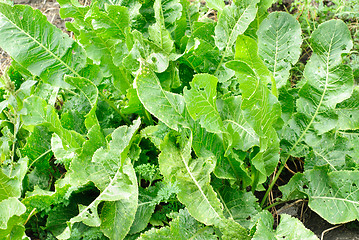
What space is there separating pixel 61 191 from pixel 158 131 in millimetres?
544

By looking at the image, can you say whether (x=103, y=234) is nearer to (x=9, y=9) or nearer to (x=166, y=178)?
(x=166, y=178)

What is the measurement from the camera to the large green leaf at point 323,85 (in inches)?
65.6

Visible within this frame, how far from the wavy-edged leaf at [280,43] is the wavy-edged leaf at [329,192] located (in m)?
0.50

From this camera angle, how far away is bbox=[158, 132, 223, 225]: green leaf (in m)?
1.40

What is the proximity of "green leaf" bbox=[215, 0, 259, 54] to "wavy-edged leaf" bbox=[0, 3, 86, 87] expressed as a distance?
2.74 ft

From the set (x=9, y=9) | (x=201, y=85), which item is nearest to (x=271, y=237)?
(x=201, y=85)

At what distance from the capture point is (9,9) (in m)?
1.84

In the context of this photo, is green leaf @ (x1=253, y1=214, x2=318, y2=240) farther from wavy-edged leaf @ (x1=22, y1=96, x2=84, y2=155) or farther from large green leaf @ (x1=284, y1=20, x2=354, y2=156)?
wavy-edged leaf @ (x1=22, y1=96, x2=84, y2=155)

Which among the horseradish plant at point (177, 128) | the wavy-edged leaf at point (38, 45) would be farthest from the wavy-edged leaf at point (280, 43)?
the wavy-edged leaf at point (38, 45)

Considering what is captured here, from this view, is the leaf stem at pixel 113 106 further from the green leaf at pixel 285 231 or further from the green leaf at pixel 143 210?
the green leaf at pixel 285 231

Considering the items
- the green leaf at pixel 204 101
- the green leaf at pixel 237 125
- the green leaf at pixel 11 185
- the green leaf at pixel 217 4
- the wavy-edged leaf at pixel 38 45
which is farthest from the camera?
the green leaf at pixel 217 4

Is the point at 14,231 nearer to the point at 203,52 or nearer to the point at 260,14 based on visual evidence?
the point at 203,52

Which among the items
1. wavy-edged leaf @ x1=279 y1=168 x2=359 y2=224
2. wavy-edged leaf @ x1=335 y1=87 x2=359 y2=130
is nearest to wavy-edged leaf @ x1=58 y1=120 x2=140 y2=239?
wavy-edged leaf @ x1=279 y1=168 x2=359 y2=224

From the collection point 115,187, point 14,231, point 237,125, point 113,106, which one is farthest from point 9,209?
point 237,125
